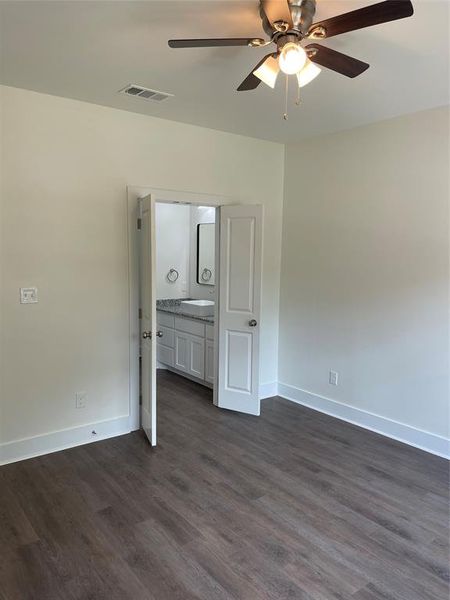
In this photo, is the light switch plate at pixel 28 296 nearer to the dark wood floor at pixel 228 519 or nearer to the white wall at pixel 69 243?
the white wall at pixel 69 243

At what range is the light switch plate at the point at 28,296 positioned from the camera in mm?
3330

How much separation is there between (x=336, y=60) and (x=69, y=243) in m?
2.40

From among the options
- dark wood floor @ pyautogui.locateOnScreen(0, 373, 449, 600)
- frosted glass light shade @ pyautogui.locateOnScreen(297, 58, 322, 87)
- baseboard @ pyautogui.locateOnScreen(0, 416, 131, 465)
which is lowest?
dark wood floor @ pyautogui.locateOnScreen(0, 373, 449, 600)

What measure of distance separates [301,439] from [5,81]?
3687 mm

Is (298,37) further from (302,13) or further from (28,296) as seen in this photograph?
(28,296)

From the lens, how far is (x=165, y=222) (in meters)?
6.18

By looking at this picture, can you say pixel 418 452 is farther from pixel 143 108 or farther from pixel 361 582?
pixel 143 108

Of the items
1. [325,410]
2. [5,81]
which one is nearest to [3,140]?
[5,81]

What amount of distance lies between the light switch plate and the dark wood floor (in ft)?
4.13

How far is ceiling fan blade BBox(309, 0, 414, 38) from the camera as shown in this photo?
163 cm

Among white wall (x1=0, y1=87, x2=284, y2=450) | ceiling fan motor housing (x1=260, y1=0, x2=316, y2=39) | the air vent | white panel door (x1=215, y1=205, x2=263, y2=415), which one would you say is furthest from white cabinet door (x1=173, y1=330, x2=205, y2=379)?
ceiling fan motor housing (x1=260, y1=0, x2=316, y2=39)

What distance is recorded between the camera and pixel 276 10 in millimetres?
2041

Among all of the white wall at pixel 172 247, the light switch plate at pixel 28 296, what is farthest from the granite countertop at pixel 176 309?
the light switch plate at pixel 28 296

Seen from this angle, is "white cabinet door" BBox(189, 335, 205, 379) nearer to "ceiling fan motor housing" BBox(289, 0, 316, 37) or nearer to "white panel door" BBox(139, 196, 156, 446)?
"white panel door" BBox(139, 196, 156, 446)
